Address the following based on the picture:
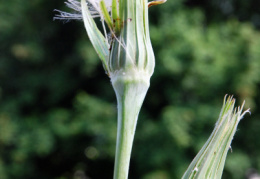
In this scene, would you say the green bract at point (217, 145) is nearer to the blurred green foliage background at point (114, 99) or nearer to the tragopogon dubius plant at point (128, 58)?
the tragopogon dubius plant at point (128, 58)

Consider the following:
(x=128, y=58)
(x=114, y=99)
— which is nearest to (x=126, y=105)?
(x=128, y=58)

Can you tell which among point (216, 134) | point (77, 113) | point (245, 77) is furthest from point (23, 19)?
point (216, 134)

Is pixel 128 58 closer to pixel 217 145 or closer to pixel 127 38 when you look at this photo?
pixel 127 38

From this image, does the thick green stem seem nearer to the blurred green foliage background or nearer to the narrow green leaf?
the narrow green leaf

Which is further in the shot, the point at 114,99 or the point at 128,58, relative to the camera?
the point at 114,99

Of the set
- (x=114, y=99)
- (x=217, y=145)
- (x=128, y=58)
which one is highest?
(x=128, y=58)

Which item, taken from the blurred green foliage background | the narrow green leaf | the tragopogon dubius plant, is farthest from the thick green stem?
the blurred green foliage background

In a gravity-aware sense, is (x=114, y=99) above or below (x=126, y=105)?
below
